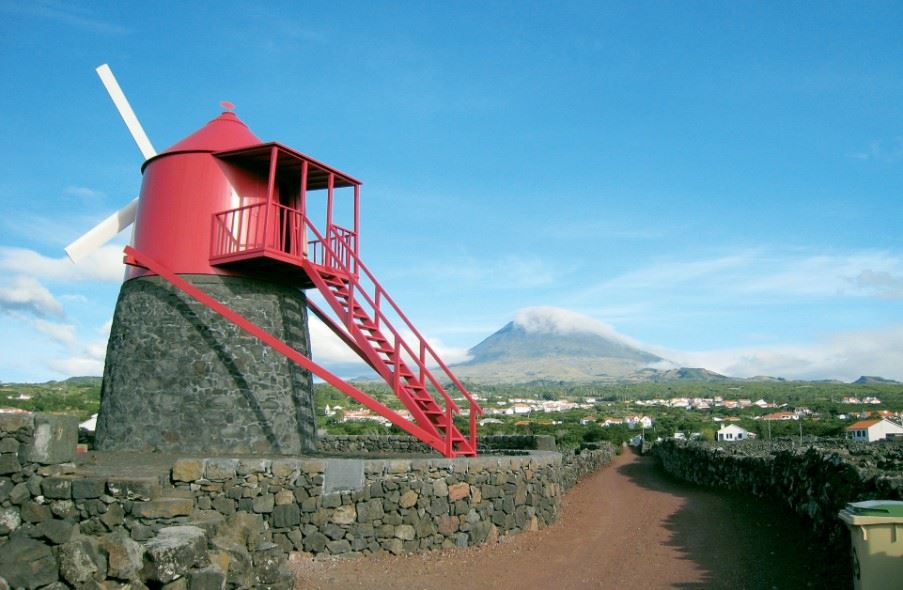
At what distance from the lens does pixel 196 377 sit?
13922mm

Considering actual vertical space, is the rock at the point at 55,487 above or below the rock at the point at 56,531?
above

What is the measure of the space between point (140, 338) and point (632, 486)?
14.3 metres

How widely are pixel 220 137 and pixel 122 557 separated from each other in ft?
36.0

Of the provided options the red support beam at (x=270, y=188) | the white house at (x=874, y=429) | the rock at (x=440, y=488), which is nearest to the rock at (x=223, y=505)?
the rock at (x=440, y=488)

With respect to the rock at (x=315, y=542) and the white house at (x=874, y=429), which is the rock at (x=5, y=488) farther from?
the white house at (x=874, y=429)

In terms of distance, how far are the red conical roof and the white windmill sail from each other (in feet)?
3.72

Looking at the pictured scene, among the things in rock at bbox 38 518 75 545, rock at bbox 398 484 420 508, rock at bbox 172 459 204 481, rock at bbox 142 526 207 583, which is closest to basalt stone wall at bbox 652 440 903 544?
rock at bbox 398 484 420 508

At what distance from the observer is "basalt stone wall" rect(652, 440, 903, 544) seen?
8.64 m

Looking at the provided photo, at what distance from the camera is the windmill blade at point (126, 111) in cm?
1658

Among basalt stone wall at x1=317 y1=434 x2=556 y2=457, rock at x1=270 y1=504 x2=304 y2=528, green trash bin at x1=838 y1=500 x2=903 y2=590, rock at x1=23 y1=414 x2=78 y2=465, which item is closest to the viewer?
green trash bin at x1=838 y1=500 x2=903 y2=590

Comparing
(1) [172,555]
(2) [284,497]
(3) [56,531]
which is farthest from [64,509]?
(2) [284,497]

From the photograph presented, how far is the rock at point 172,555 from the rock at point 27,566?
2.49ft

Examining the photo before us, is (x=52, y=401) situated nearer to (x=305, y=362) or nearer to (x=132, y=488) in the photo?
(x=305, y=362)

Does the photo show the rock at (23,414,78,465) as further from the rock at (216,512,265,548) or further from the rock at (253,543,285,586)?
the rock at (253,543,285,586)
